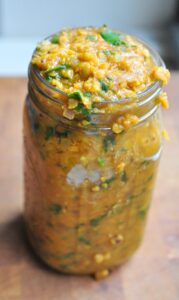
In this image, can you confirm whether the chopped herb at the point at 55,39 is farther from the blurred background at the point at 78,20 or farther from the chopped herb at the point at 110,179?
the blurred background at the point at 78,20

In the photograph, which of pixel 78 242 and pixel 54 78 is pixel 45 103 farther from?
pixel 78 242

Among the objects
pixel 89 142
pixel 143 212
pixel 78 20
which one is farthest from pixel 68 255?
pixel 78 20

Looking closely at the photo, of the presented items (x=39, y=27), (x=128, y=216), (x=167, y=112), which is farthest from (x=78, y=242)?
(x=39, y=27)

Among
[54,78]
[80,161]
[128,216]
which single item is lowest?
[128,216]

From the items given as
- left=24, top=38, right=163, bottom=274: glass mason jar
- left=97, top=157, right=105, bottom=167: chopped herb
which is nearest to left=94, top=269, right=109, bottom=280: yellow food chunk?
left=24, top=38, right=163, bottom=274: glass mason jar

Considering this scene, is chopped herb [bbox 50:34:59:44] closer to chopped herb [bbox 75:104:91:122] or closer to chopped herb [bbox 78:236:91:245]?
chopped herb [bbox 75:104:91:122]

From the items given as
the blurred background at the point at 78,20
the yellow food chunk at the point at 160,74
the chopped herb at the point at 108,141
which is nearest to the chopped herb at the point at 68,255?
the chopped herb at the point at 108,141

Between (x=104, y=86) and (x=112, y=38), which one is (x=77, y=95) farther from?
(x=112, y=38)
